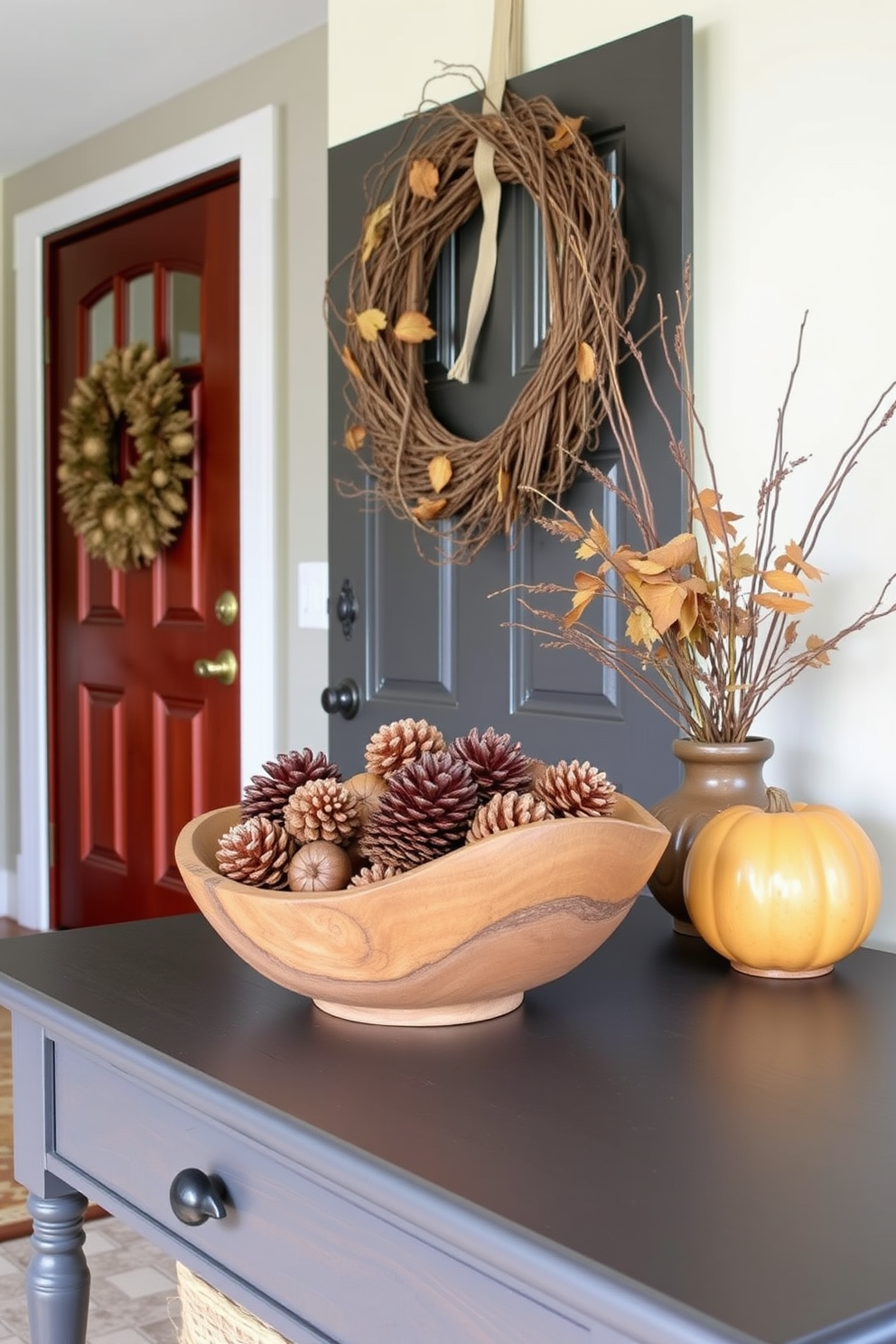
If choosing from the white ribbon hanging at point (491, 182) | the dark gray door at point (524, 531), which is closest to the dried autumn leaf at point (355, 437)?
the dark gray door at point (524, 531)

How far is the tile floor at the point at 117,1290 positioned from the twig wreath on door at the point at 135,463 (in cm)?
168

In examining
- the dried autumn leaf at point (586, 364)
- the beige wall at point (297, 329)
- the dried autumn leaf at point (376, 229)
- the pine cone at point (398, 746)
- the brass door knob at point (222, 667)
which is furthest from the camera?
the brass door knob at point (222, 667)

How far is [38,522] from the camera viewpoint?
3975 millimetres

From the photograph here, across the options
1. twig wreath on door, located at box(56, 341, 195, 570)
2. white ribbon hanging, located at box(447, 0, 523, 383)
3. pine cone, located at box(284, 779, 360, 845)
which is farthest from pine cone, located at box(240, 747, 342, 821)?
twig wreath on door, located at box(56, 341, 195, 570)

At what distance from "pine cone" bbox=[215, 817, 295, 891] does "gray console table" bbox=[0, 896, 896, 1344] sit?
114mm

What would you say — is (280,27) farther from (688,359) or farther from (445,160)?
(688,359)

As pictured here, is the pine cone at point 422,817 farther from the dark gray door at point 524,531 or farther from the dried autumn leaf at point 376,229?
the dried autumn leaf at point 376,229

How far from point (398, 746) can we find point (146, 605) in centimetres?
254

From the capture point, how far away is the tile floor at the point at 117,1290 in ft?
6.37

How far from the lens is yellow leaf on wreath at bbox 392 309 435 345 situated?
1940mm

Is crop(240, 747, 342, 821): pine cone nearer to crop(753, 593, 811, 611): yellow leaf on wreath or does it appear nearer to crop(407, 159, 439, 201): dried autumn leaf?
crop(753, 593, 811, 611): yellow leaf on wreath

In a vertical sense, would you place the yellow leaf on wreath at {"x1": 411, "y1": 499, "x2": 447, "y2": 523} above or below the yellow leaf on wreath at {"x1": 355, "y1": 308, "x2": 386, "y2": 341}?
below

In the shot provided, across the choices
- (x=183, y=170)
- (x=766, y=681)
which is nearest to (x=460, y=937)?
(x=766, y=681)

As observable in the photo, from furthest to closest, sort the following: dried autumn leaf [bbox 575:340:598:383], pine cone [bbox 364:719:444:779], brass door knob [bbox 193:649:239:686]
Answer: brass door knob [bbox 193:649:239:686] < dried autumn leaf [bbox 575:340:598:383] < pine cone [bbox 364:719:444:779]
